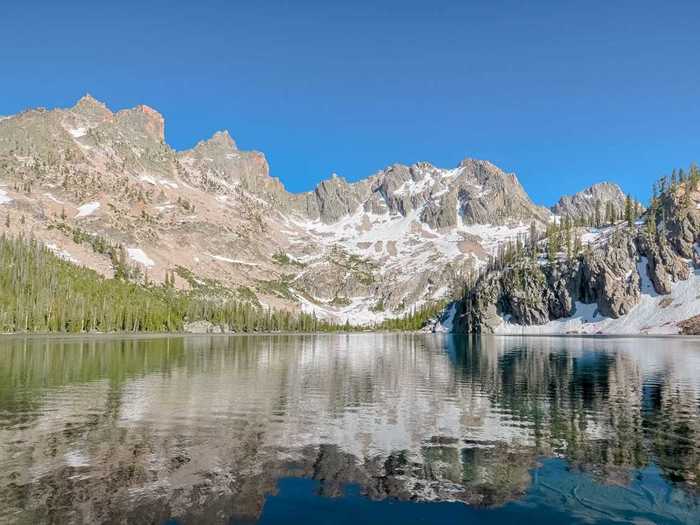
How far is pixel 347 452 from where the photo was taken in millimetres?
26594

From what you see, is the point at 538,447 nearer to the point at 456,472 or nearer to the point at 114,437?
the point at 456,472

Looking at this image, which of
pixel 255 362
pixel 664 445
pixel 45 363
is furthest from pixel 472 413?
pixel 45 363

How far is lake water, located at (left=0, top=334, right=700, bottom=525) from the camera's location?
18.6 meters

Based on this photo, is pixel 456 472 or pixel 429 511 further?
pixel 456 472

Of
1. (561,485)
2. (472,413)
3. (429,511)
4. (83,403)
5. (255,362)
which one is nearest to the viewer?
(429,511)

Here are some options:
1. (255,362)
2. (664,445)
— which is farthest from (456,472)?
(255,362)

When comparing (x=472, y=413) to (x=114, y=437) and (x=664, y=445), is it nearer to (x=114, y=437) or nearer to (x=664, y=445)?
(x=664, y=445)

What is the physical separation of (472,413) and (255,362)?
5102cm

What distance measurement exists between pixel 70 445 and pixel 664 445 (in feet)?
106

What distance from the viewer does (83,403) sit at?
40.4 metres

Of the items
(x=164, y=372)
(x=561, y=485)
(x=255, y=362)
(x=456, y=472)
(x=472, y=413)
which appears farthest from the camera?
(x=255, y=362)

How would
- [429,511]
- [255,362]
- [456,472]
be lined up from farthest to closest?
[255,362]
[456,472]
[429,511]

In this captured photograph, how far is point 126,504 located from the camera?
18594 mm

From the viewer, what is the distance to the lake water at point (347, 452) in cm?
1858
